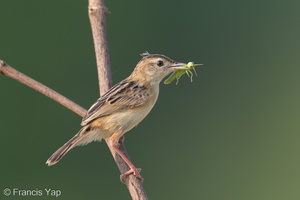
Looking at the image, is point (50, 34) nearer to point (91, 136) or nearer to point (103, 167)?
point (103, 167)

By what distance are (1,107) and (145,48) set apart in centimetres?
304

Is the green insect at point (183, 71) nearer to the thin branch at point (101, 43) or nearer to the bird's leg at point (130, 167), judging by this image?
the thin branch at point (101, 43)

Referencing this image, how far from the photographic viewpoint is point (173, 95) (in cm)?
1095

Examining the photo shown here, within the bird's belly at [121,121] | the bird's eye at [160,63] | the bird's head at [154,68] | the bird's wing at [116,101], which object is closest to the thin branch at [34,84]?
the bird's wing at [116,101]

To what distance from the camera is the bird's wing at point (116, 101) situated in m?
5.34

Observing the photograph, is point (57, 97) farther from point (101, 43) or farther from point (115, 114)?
point (101, 43)

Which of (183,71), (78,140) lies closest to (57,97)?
(78,140)

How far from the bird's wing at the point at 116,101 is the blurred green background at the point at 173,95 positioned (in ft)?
11.4

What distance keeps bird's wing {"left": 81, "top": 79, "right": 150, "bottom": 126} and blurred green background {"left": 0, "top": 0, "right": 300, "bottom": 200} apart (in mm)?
3462

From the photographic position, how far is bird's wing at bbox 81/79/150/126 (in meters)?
5.34

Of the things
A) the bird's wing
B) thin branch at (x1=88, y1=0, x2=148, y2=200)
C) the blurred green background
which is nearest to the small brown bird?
the bird's wing

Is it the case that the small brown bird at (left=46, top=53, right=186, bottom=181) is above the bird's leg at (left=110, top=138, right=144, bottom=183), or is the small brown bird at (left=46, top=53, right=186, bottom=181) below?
above

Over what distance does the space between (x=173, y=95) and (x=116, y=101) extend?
560 centimetres

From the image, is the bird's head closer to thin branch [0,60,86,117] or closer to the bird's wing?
the bird's wing
